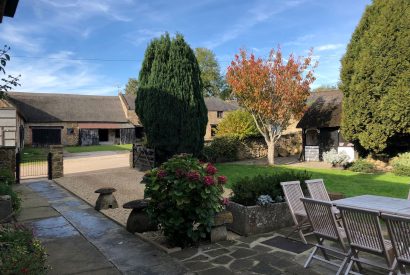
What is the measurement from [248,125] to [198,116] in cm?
734

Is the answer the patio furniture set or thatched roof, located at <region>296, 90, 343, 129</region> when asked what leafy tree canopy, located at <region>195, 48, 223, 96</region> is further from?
the patio furniture set

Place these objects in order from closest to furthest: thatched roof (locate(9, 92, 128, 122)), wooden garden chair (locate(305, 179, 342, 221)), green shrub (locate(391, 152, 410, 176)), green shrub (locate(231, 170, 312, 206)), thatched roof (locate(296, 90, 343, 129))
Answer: wooden garden chair (locate(305, 179, 342, 221)) < green shrub (locate(231, 170, 312, 206)) < green shrub (locate(391, 152, 410, 176)) < thatched roof (locate(296, 90, 343, 129)) < thatched roof (locate(9, 92, 128, 122))

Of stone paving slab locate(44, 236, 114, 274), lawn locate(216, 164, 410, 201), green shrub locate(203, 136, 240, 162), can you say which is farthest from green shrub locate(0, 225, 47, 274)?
green shrub locate(203, 136, 240, 162)

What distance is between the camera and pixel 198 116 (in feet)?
52.9

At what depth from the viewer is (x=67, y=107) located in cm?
4212

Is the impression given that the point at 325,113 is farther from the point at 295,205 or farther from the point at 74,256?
the point at 74,256

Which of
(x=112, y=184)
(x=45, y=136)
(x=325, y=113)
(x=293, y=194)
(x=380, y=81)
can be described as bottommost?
(x=112, y=184)

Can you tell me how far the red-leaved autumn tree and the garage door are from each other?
88.4ft

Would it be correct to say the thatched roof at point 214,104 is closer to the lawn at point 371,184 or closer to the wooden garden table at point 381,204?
the lawn at point 371,184

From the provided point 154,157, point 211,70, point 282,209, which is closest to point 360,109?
point 154,157

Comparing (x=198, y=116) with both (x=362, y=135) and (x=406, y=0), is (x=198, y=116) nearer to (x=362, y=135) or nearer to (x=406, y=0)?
(x=362, y=135)

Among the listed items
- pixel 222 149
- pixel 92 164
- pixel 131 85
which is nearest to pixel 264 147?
pixel 222 149

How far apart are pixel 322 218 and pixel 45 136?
127 feet

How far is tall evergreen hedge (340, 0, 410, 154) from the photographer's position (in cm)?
1549
